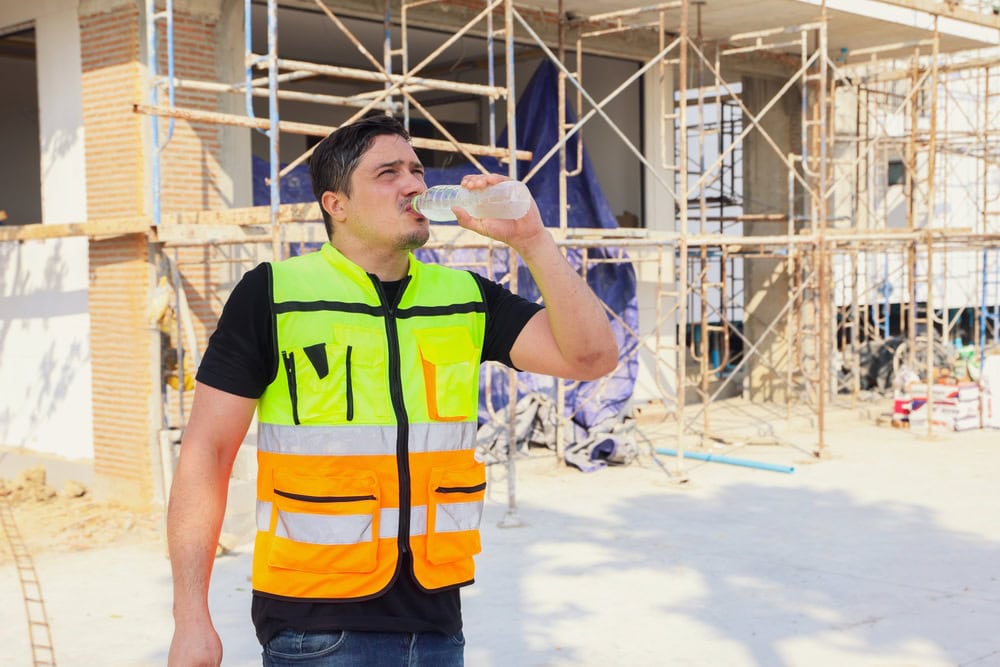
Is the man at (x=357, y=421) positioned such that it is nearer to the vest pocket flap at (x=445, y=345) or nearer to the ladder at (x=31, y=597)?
the vest pocket flap at (x=445, y=345)

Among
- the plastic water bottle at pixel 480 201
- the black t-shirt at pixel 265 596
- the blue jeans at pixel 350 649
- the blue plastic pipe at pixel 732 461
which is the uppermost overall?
the plastic water bottle at pixel 480 201

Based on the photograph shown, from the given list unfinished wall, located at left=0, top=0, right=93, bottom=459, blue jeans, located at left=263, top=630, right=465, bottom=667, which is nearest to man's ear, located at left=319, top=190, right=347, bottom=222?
blue jeans, located at left=263, top=630, right=465, bottom=667

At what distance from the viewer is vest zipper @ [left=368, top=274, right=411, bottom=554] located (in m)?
2.68

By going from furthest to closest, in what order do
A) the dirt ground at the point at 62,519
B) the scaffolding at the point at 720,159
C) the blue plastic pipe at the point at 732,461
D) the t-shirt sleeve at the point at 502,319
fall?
1. the blue plastic pipe at the point at 732,461
2. the scaffolding at the point at 720,159
3. the dirt ground at the point at 62,519
4. the t-shirt sleeve at the point at 502,319

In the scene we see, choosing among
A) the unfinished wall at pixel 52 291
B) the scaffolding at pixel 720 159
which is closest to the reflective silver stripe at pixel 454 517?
the scaffolding at pixel 720 159

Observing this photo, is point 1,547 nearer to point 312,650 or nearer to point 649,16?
point 312,650

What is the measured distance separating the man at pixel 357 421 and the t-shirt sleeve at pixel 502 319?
63 millimetres

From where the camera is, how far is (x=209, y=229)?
9.28 meters

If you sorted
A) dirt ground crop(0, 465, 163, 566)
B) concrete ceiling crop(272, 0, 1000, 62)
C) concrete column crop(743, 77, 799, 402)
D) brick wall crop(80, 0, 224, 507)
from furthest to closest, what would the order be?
1. concrete column crop(743, 77, 799, 402)
2. concrete ceiling crop(272, 0, 1000, 62)
3. brick wall crop(80, 0, 224, 507)
4. dirt ground crop(0, 465, 163, 566)

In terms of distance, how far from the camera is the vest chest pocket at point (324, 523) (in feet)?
8.53

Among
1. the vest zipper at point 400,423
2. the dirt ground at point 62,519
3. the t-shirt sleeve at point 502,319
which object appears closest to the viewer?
the vest zipper at point 400,423

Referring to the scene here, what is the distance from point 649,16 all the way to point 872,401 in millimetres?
6962

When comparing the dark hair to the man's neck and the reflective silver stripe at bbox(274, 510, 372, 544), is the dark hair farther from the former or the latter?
the reflective silver stripe at bbox(274, 510, 372, 544)

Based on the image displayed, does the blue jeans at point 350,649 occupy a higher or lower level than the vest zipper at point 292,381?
lower
